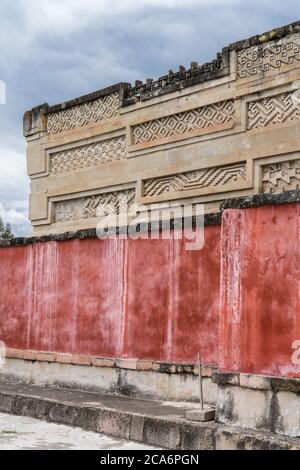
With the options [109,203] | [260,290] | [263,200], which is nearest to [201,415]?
[260,290]

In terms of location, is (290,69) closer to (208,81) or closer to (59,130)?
(208,81)

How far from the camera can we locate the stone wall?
852cm

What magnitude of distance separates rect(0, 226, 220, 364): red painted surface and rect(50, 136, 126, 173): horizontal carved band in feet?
10.4

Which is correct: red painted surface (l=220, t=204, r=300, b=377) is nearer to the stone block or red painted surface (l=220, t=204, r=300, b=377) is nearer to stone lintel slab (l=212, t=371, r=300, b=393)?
stone lintel slab (l=212, t=371, r=300, b=393)

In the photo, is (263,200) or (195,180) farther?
(195,180)

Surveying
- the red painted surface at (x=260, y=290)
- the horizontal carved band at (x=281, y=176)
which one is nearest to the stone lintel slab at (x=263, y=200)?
the red painted surface at (x=260, y=290)

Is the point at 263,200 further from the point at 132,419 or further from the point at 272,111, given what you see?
the point at 272,111

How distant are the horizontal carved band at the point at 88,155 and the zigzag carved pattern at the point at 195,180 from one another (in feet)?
3.02

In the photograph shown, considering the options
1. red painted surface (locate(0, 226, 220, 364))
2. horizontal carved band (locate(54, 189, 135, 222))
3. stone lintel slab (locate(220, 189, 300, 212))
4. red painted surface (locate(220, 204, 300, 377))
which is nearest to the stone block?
red painted surface (locate(220, 204, 300, 377))

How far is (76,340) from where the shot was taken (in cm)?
717

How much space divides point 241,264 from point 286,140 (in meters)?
3.75

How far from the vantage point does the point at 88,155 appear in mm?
11250

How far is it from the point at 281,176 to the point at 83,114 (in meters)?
4.12

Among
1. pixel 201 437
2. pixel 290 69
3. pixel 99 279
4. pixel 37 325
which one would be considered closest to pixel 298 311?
pixel 201 437
